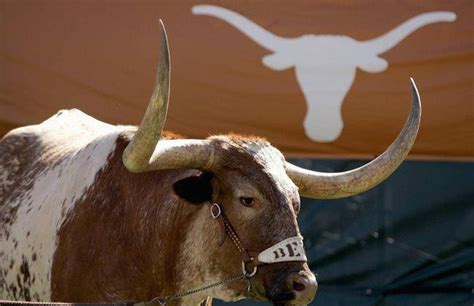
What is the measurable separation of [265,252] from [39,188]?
1641 millimetres

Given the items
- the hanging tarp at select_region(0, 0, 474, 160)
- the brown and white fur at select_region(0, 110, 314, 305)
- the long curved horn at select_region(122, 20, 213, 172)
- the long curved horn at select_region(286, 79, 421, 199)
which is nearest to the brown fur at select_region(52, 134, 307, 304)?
the brown and white fur at select_region(0, 110, 314, 305)

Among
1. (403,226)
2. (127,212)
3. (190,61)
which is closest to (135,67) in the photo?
(190,61)

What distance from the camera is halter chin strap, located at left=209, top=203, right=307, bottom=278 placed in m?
5.52

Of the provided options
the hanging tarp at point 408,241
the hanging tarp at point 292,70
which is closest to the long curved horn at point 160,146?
the hanging tarp at point 292,70

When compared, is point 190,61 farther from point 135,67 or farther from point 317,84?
point 317,84

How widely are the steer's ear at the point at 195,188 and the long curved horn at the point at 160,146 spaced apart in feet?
0.23

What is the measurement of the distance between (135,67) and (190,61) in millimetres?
439

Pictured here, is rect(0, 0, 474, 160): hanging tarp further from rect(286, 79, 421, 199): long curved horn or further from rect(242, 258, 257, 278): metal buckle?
rect(242, 258, 257, 278): metal buckle

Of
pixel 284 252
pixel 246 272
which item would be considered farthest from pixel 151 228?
pixel 284 252

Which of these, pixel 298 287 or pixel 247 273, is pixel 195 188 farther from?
pixel 298 287

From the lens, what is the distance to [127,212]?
5.94 metres

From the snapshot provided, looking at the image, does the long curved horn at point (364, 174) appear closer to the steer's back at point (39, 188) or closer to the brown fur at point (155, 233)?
the brown fur at point (155, 233)

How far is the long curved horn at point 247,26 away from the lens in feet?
29.5

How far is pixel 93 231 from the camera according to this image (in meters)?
5.94
